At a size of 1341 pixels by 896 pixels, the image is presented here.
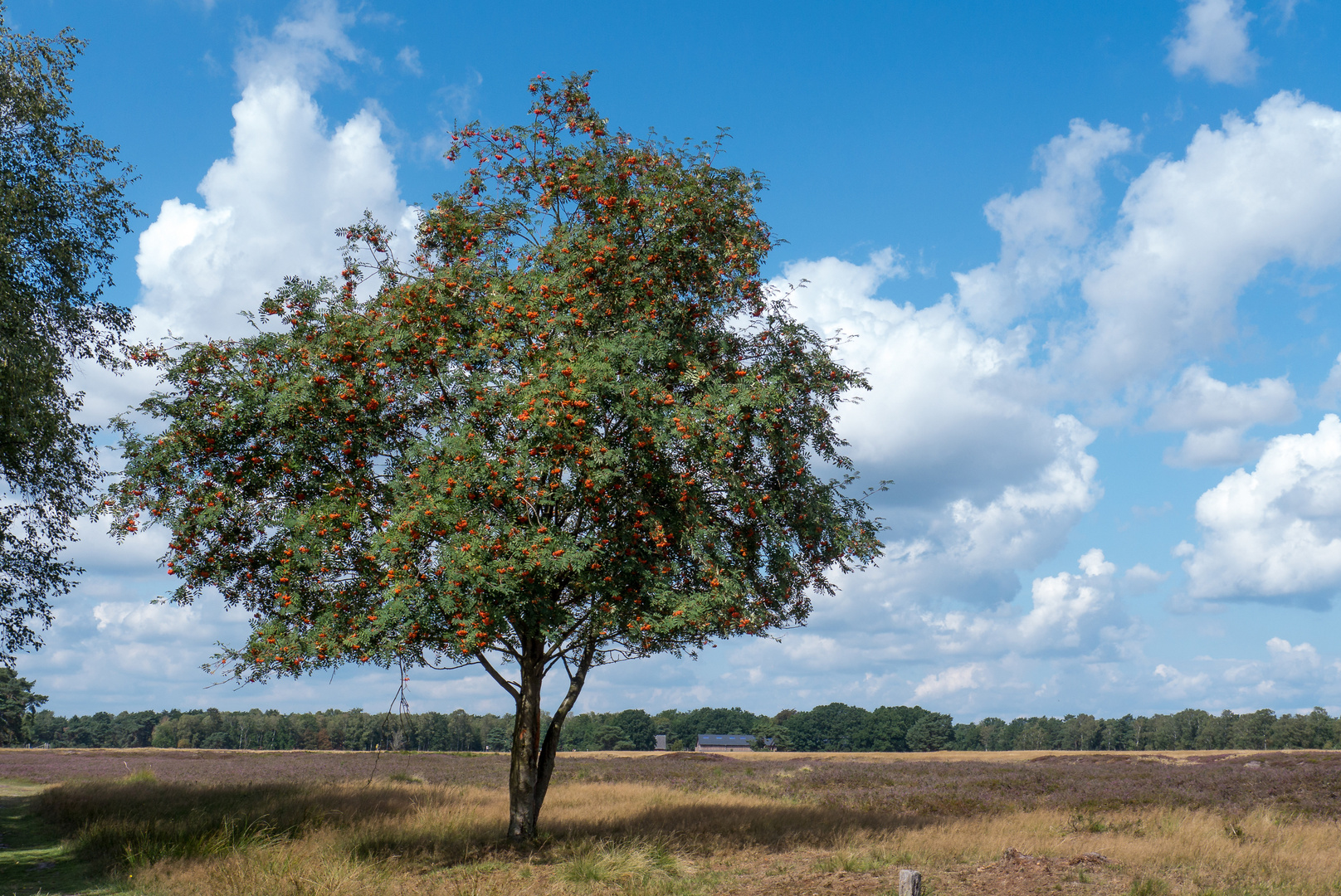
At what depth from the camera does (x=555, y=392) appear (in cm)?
1341

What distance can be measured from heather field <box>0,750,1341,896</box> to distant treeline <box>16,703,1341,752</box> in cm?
12082

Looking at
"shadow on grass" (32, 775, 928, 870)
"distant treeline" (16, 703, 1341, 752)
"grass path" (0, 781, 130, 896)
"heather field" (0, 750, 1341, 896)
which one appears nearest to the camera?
"heather field" (0, 750, 1341, 896)

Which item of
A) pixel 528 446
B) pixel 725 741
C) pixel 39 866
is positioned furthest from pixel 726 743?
pixel 528 446

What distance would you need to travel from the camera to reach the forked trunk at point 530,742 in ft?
57.3

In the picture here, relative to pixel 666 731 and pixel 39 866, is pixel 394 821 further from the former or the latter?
pixel 666 731

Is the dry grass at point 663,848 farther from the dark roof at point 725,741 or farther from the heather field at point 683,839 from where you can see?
the dark roof at point 725,741

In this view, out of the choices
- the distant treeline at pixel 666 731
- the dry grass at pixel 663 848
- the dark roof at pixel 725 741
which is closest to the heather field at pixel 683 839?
the dry grass at pixel 663 848

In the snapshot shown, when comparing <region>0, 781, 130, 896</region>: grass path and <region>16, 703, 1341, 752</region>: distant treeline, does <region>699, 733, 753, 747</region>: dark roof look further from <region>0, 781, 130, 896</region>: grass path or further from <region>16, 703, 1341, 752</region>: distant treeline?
<region>0, 781, 130, 896</region>: grass path

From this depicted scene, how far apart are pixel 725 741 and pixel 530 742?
153097mm

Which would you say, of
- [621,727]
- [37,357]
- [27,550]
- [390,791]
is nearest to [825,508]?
[37,357]

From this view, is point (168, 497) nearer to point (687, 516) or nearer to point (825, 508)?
point (687, 516)

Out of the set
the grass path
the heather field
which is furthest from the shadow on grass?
the grass path

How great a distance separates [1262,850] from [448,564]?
16.1 metres

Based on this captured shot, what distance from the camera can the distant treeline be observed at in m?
151
